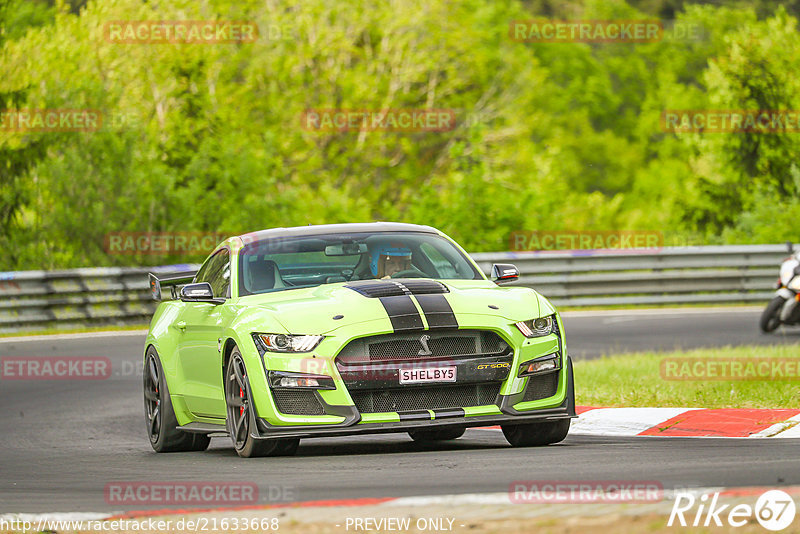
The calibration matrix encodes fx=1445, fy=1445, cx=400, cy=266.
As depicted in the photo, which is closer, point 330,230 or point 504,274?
point 504,274

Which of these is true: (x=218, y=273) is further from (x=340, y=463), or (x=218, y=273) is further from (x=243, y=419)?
(x=340, y=463)

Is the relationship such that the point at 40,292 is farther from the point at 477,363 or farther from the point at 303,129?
the point at 303,129

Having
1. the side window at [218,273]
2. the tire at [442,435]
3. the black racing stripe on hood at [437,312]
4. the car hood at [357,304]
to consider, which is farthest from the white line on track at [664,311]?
the black racing stripe on hood at [437,312]

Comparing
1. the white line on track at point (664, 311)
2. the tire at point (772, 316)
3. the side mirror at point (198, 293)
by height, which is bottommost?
the white line on track at point (664, 311)

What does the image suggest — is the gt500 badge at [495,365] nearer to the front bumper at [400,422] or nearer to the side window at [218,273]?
the front bumper at [400,422]

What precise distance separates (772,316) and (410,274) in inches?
406

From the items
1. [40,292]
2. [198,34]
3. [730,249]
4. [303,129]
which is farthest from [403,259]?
[303,129]

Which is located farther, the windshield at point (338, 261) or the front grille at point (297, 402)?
the windshield at point (338, 261)


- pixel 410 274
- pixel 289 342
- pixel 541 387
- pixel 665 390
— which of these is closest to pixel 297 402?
pixel 289 342

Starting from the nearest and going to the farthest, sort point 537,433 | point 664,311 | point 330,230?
point 537,433, point 330,230, point 664,311

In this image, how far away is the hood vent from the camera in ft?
28.4

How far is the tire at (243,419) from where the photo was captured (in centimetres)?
862

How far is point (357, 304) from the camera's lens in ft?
27.9

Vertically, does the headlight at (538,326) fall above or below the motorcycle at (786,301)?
above
